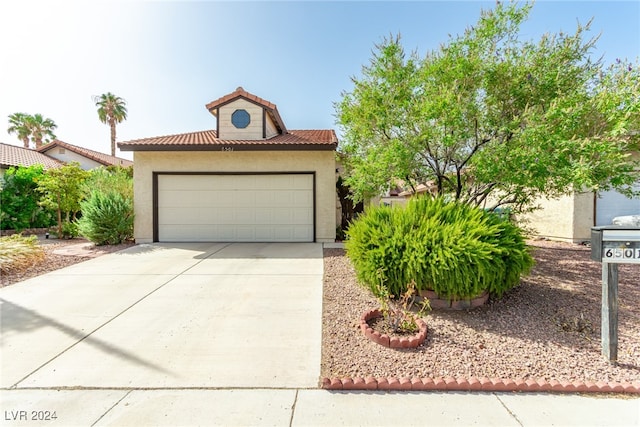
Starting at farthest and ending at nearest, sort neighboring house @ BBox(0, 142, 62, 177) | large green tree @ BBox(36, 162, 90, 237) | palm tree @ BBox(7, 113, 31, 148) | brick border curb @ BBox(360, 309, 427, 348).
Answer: palm tree @ BBox(7, 113, 31, 148) < neighboring house @ BBox(0, 142, 62, 177) < large green tree @ BBox(36, 162, 90, 237) < brick border curb @ BBox(360, 309, 427, 348)

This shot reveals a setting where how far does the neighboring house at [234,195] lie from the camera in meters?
9.23

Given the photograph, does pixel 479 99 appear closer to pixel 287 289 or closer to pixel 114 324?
pixel 287 289

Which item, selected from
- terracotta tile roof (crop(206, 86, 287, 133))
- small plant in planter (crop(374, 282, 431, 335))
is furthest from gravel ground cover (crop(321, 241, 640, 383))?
terracotta tile roof (crop(206, 86, 287, 133))

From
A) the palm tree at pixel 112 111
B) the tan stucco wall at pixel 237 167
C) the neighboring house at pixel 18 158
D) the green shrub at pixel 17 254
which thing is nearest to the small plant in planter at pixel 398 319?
the tan stucco wall at pixel 237 167

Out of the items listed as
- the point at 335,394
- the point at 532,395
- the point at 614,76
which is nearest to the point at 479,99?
the point at 614,76

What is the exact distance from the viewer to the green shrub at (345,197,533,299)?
3.63 meters

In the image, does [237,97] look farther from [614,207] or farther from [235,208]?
[614,207]

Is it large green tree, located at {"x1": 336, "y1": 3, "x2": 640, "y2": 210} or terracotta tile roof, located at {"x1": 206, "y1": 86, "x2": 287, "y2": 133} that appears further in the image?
terracotta tile roof, located at {"x1": 206, "y1": 86, "x2": 287, "y2": 133}

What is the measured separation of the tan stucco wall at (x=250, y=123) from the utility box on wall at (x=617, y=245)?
366 inches

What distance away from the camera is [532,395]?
2436 millimetres

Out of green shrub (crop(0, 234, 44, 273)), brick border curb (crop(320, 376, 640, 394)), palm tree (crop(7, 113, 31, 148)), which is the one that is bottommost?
brick border curb (crop(320, 376, 640, 394))

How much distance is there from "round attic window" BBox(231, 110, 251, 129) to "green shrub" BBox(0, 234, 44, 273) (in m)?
6.65

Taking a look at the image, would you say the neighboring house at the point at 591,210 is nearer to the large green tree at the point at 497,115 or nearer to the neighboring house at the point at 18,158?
the large green tree at the point at 497,115

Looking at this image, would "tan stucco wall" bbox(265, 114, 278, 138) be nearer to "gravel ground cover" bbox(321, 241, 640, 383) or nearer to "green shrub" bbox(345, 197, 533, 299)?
"green shrub" bbox(345, 197, 533, 299)
